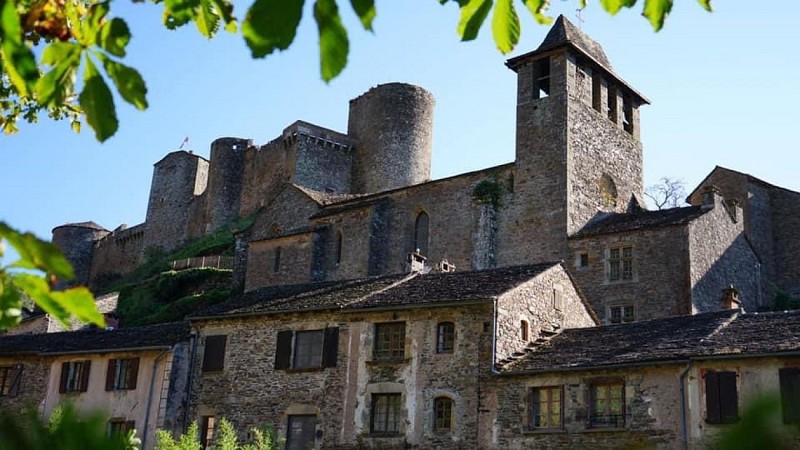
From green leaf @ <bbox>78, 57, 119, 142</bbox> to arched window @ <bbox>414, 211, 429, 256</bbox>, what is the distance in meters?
40.3

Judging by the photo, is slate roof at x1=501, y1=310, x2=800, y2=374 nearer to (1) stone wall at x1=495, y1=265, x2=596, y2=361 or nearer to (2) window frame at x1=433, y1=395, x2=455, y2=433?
(1) stone wall at x1=495, y1=265, x2=596, y2=361

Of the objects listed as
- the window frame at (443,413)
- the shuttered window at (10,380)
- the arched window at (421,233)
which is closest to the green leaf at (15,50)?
the window frame at (443,413)

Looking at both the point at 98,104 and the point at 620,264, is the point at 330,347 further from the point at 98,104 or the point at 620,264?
the point at 98,104

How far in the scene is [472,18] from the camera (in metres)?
3.50

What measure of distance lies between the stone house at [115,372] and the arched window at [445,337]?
31.1 ft

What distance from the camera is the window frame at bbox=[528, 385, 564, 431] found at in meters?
23.8

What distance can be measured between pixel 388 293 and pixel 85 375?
469 inches

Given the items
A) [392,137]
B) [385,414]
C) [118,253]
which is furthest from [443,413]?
[118,253]

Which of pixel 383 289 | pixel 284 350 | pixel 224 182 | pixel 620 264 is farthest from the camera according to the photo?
pixel 224 182

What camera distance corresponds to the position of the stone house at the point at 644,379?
21609 mm

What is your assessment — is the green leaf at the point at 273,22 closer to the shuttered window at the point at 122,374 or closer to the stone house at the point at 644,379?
the stone house at the point at 644,379

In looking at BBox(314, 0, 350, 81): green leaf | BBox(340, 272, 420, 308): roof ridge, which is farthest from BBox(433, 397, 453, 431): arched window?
BBox(314, 0, 350, 81): green leaf

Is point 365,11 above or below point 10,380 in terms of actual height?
below

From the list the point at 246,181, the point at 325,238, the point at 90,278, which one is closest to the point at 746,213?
the point at 325,238
